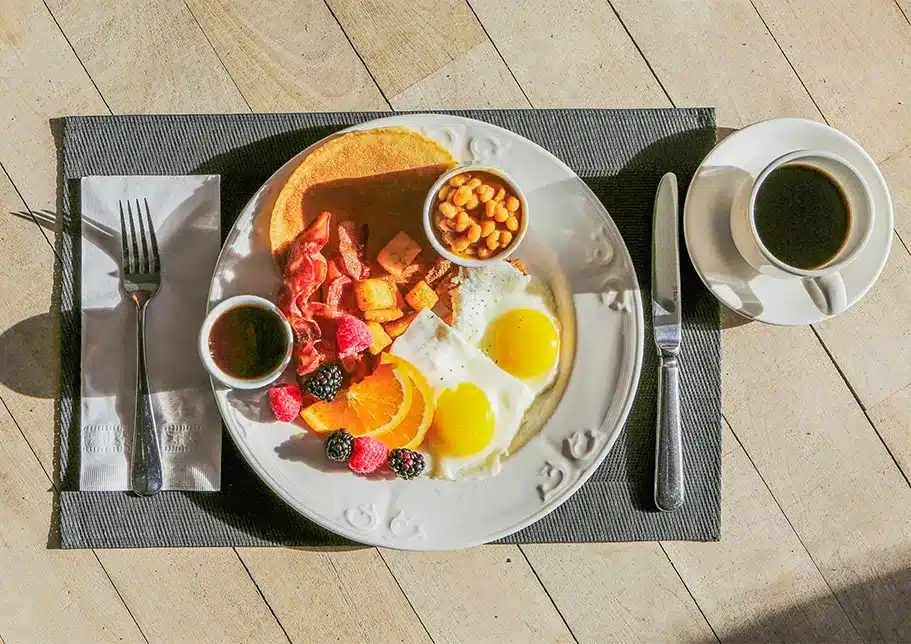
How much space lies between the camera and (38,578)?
1520 millimetres

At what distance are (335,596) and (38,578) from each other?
2.18 feet

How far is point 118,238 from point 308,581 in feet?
2.85

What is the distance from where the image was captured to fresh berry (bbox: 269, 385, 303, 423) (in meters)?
1.33

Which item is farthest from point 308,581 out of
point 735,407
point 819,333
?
point 819,333

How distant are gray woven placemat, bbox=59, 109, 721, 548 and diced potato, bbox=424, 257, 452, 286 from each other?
352 millimetres

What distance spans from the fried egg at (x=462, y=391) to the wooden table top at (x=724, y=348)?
0.91 ft

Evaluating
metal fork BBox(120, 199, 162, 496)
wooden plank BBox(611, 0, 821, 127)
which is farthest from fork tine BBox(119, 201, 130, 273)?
wooden plank BBox(611, 0, 821, 127)

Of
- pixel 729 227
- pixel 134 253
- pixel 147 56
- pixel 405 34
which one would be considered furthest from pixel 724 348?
pixel 147 56

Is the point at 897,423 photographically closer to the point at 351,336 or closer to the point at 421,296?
the point at 421,296

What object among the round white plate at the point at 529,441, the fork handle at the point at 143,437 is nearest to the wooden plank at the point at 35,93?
the fork handle at the point at 143,437

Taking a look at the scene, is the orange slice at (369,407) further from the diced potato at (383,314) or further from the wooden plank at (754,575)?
the wooden plank at (754,575)

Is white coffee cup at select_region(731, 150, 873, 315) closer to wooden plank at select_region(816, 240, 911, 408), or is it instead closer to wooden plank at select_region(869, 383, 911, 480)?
wooden plank at select_region(816, 240, 911, 408)

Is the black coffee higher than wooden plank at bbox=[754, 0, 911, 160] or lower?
lower

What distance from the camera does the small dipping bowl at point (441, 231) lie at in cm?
132
